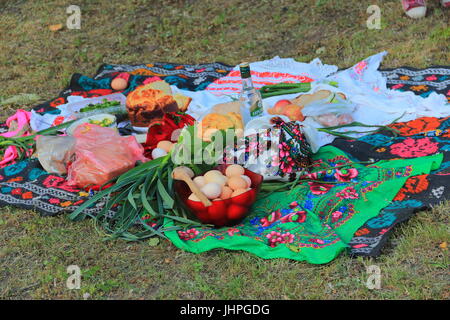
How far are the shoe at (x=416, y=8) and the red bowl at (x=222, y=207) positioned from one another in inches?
129

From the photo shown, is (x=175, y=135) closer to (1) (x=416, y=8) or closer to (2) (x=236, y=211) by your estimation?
(2) (x=236, y=211)

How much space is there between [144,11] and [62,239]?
409cm

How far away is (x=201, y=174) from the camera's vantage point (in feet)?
9.97

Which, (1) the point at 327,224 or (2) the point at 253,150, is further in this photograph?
(2) the point at 253,150

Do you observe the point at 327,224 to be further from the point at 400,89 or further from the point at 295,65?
the point at 295,65

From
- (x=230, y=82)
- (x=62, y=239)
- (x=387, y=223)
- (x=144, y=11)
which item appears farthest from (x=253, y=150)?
(x=144, y=11)

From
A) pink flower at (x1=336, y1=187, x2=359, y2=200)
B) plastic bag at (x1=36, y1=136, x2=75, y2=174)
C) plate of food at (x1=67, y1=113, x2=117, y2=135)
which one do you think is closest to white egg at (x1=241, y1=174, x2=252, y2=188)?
pink flower at (x1=336, y1=187, x2=359, y2=200)

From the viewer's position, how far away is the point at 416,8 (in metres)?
5.38

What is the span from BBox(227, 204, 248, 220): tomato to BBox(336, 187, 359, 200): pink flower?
0.53 metres

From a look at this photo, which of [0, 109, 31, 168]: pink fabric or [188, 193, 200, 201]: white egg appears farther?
[0, 109, 31, 168]: pink fabric

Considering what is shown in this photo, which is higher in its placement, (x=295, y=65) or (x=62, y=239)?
(x=295, y=65)

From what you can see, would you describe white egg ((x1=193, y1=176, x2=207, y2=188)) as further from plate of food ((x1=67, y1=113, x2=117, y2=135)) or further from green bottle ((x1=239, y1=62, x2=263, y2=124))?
plate of food ((x1=67, y1=113, x2=117, y2=135))

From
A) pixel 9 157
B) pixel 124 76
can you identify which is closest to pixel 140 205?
pixel 9 157

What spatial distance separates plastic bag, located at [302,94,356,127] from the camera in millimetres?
3758
